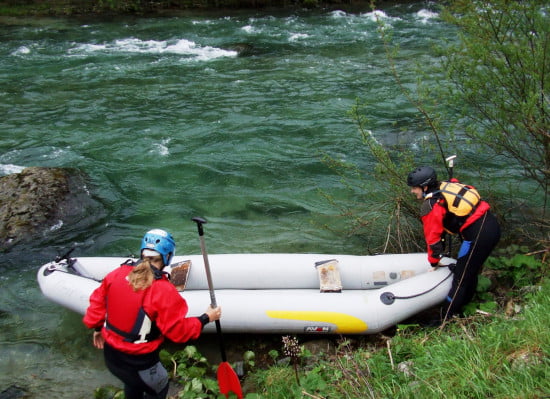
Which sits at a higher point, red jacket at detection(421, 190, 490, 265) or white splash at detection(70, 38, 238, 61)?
red jacket at detection(421, 190, 490, 265)

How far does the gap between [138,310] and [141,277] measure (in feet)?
0.70

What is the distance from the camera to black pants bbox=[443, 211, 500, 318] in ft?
13.6

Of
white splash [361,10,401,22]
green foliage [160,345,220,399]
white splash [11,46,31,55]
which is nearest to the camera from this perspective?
green foliage [160,345,220,399]

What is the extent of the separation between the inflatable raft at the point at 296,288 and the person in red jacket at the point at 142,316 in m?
1.33

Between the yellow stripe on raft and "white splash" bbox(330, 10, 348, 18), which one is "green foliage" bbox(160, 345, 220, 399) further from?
"white splash" bbox(330, 10, 348, 18)

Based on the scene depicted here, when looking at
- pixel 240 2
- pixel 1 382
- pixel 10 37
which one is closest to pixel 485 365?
pixel 1 382

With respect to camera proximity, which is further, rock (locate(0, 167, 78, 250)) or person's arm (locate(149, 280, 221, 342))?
rock (locate(0, 167, 78, 250))

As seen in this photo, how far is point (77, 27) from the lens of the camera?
17.2 meters

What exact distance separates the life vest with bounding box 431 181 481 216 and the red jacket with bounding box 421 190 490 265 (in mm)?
45

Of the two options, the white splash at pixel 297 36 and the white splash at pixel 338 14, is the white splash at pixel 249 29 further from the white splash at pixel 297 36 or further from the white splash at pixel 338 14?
the white splash at pixel 338 14

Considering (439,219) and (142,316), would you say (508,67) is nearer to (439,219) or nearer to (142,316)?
(439,219)

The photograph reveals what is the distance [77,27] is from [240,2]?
640 cm

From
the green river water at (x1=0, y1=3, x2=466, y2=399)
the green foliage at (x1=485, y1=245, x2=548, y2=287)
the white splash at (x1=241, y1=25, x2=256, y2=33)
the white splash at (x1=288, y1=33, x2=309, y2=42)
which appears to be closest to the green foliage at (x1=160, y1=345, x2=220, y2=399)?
the green river water at (x1=0, y1=3, x2=466, y2=399)

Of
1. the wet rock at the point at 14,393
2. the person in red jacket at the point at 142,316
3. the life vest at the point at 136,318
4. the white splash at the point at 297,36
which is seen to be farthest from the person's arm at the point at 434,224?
the white splash at the point at 297,36
